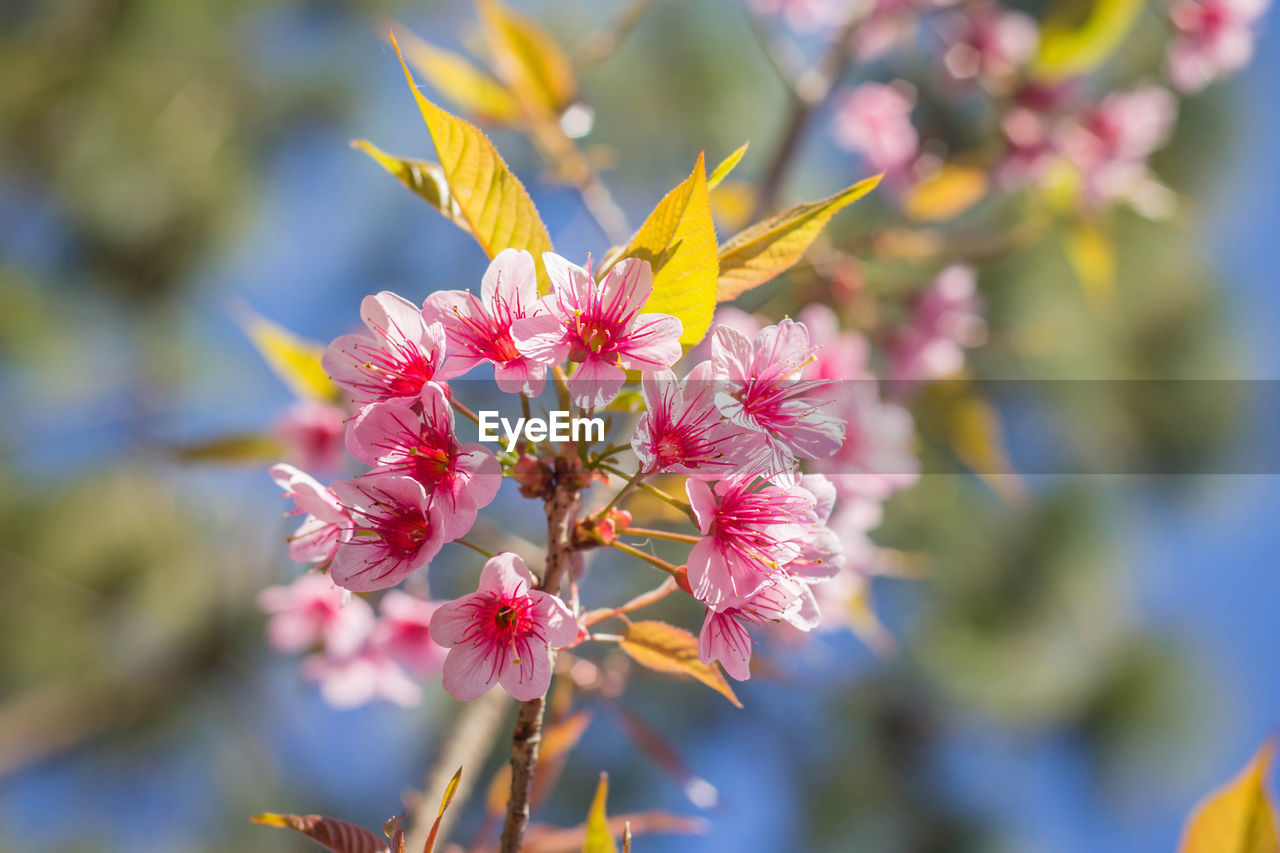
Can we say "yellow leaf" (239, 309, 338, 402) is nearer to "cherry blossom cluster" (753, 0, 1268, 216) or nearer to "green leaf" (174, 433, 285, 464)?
"green leaf" (174, 433, 285, 464)

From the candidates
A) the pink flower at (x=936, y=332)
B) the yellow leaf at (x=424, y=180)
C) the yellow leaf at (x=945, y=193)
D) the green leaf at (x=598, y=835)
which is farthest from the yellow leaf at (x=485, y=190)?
the yellow leaf at (x=945, y=193)

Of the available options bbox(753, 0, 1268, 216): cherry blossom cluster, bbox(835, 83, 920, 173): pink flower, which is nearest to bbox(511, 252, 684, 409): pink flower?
bbox(753, 0, 1268, 216): cherry blossom cluster

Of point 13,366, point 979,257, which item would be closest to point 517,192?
point 979,257

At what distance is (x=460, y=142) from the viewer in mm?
347

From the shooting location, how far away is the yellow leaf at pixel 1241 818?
36cm

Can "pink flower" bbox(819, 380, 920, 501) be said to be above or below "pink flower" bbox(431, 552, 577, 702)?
above

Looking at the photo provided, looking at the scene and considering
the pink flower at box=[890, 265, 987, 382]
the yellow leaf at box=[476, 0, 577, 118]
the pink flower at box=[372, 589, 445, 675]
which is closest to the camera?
the pink flower at box=[372, 589, 445, 675]

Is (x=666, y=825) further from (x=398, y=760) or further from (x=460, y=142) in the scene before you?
(x=398, y=760)

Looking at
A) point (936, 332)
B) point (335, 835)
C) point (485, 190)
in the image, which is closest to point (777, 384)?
point (485, 190)

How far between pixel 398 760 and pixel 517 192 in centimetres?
288

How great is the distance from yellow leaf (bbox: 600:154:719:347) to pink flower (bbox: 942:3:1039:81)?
0.89m

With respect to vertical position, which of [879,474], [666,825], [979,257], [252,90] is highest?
[252,90]

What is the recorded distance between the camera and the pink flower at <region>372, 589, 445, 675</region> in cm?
63

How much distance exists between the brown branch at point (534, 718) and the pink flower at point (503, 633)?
2 centimetres
